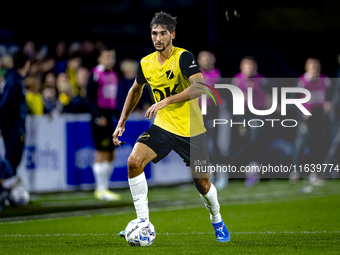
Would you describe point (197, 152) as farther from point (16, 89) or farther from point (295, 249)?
point (16, 89)

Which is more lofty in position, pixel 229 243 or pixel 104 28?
pixel 104 28

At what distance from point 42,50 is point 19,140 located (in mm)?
4510

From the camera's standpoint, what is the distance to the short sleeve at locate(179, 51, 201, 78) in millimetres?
5238

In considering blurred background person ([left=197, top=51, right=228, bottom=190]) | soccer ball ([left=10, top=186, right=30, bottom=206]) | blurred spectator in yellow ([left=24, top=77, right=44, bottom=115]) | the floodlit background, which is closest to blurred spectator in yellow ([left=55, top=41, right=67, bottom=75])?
the floodlit background

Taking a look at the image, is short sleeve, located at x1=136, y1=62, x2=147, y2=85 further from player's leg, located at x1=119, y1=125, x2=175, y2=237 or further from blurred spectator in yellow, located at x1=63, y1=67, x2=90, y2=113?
blurred spectator in yellow, located at x1=63, y1=67, x2=90, y2=113

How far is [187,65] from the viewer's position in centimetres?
528

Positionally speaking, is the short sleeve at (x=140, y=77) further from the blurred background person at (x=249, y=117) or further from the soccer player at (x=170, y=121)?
the blurred background person at (x=249, y=117)

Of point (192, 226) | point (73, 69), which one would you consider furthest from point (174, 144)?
point (73, 69)

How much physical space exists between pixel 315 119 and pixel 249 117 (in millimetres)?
1416

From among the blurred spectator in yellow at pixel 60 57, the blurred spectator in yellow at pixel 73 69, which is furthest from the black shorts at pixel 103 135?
the blurred spectator in yellow at pixel 60 57

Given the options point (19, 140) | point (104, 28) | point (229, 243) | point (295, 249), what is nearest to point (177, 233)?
point (229, 243)

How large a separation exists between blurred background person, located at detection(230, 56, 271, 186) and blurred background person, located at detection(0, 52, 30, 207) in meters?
4.41

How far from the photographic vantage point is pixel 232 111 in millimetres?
11469

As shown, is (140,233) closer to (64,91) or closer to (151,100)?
(64,91)
